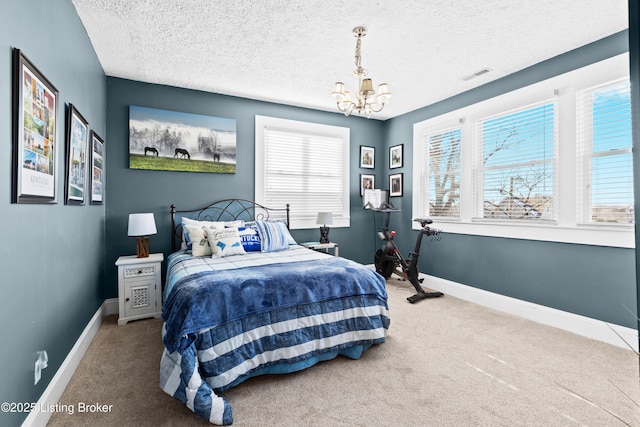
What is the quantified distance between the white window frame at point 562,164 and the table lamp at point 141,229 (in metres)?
3.89

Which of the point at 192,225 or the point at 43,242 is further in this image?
the point at 192,225

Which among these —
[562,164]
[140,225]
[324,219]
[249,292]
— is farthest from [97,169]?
[562,164]

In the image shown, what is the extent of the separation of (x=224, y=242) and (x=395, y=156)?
3.33m

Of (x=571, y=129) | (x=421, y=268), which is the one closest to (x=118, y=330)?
(x=421, y=268)

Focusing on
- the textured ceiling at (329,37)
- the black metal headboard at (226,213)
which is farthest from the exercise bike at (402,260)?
the textured ceiling at (329,37)

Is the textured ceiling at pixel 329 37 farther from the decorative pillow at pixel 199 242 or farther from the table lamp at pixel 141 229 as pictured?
the decorative pillow at pixel 199 242

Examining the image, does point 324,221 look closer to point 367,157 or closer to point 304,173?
point 304,173

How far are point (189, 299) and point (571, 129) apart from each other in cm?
381

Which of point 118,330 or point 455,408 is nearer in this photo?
point 455,408

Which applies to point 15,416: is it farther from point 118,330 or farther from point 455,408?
point 455,408

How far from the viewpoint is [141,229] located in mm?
3361

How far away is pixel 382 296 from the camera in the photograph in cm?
268

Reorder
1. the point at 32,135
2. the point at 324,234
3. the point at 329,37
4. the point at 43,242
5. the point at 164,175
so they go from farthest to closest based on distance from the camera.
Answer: the point at 324,234
the point at 164,175
the point at 329,37
the point at 43,242
the point at 32,135

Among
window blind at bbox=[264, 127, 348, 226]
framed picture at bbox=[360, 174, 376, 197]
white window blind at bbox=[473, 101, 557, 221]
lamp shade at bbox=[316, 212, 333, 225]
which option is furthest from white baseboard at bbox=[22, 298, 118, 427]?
white window blind at bbox=[473, 101, 557, 221]
